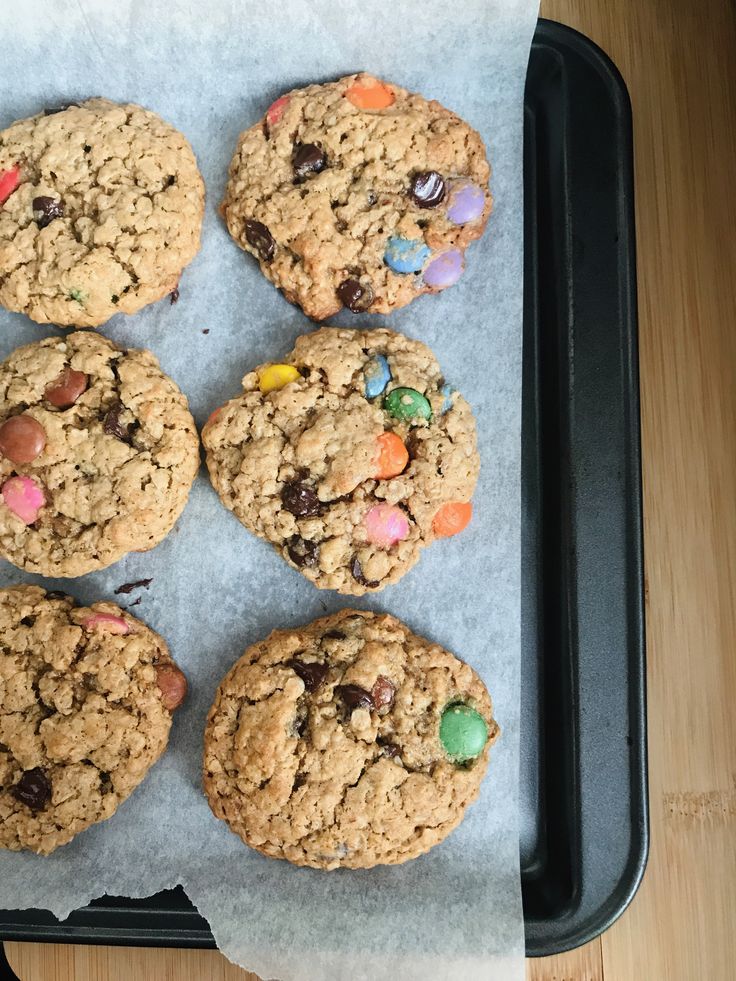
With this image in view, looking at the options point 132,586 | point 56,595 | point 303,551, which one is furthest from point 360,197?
point 56,595

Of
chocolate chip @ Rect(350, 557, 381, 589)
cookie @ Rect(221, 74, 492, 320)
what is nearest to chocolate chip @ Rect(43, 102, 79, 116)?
cookie @ Rect(221, 74, 492, 320)

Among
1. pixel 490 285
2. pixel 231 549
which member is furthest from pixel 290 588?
pixel 490 285

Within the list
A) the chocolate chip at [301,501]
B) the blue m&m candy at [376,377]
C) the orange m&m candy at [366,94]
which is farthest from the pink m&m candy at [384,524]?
the orange m&m candy at [366,94]

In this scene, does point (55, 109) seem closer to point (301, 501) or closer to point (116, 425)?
point (116, 425)

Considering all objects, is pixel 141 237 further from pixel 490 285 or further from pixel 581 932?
pixel 581 932

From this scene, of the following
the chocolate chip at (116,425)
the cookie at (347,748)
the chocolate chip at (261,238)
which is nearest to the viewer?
the cookie at (347,748)

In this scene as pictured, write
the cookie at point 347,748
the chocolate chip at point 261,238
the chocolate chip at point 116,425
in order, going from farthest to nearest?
1. the chocolate chip at point 261,238
2. the chocolate chip at point 116,425
3. the cookie at point 347,748

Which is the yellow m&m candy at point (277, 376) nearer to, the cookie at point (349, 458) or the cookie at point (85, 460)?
the cookie at point (349, 458)
